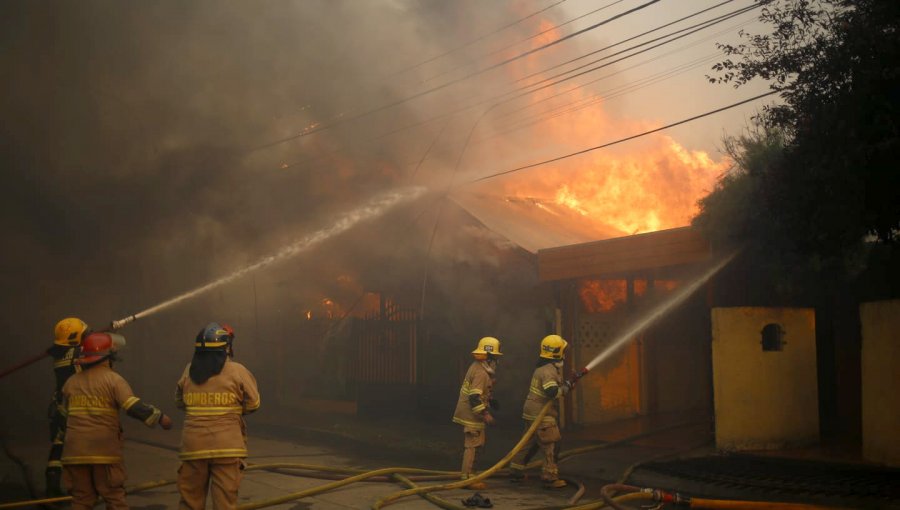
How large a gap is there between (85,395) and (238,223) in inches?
422

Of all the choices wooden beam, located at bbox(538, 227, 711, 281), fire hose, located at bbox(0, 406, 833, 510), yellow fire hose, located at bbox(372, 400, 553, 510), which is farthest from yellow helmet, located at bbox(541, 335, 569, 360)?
wooden beam, located at bbox(538, 227, 711, 281)

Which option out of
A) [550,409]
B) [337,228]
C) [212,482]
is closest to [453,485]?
[550,409]

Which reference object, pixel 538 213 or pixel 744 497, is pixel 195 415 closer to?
pixel 744 497

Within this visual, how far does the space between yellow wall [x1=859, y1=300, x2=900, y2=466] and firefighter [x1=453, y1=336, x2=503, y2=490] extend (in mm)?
4472

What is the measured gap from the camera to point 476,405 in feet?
29.1

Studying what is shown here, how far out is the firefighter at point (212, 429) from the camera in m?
5.74

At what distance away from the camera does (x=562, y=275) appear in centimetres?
1302

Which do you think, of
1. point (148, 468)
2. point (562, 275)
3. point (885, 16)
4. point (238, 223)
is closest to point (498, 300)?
point (562, 275)

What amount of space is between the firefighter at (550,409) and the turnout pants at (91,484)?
4.67 m

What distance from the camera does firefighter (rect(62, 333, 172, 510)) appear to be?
6.09 m

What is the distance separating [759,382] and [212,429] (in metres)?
7.63

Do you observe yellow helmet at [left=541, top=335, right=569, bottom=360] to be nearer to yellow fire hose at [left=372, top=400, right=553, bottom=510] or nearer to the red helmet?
yellow fire hose at [left=372, top=400, right=553, bottom=510]

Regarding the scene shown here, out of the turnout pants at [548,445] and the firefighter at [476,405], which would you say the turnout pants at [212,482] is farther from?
the turnout pants at [548,445]

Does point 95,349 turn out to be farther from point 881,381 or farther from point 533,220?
point 533,220
